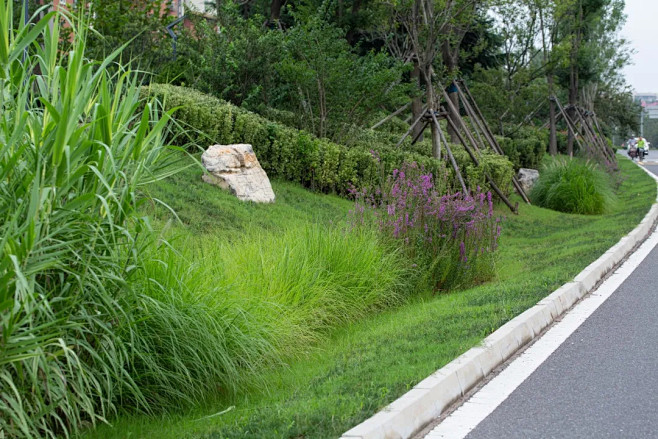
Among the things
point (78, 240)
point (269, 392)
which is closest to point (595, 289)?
point (269, 392)

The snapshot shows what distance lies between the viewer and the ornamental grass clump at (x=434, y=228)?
10055 millimetres

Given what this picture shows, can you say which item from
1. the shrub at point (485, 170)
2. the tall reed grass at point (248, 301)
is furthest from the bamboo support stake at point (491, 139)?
the tall reed grass at point (248, 301)

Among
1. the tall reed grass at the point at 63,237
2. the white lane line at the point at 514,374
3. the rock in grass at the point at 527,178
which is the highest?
the tall reed grass at the point at 63,237

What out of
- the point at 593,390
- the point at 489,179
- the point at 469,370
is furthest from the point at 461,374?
the point at 489,179

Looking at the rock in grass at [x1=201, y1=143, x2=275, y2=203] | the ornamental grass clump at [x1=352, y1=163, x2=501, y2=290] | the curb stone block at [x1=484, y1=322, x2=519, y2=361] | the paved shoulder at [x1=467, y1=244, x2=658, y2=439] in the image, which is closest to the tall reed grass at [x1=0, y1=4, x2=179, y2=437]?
the paved shoulder at [x1=467, y1=244, x2=658, y2=439]

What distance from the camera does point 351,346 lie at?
7160 millimetres

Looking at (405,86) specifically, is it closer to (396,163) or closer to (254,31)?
(396,163)

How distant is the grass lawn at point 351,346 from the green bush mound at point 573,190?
7.81 metres

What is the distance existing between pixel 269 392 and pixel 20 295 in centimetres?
216

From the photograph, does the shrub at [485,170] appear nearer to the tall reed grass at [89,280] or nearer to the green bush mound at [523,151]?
the green bush mound at [523,151]

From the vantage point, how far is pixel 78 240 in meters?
4.48

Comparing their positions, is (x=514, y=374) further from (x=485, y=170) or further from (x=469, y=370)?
(x=485, y=170)

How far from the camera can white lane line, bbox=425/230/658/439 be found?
4901 mm

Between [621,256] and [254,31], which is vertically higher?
[254,31]
